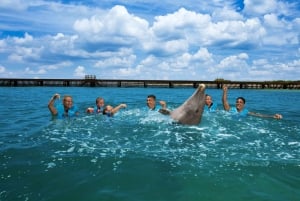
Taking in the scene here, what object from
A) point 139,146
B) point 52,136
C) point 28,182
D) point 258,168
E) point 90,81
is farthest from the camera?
point 90,81

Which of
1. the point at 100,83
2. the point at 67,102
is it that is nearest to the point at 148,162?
the point at 67,102

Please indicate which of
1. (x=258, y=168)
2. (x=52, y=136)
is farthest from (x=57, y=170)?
(x=258, y=168)

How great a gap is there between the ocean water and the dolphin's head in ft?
1.14

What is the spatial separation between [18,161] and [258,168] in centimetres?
543

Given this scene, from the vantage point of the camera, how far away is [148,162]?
277 inches

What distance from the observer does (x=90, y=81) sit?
2416 inches

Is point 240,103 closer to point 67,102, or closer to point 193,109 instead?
point 193,109

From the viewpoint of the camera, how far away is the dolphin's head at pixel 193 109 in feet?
36.3

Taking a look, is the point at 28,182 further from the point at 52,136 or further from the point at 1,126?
the point at 1,126

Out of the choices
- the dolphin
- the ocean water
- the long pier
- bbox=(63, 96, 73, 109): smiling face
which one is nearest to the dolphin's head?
the dolphin

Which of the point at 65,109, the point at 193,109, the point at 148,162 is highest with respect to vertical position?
the point at 193,109

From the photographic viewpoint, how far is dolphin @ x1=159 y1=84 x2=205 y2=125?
11.1 meters

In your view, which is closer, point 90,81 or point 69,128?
point 69,128

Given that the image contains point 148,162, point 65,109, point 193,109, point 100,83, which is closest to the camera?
point 148,162
